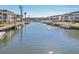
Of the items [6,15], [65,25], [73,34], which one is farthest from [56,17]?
[6,15]

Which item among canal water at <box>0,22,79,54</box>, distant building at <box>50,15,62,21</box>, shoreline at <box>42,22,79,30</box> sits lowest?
canal water at <box>0,22,79,54</box>

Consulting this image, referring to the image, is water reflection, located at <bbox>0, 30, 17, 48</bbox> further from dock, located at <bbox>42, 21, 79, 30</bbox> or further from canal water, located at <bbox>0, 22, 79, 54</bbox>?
dock, located at <bbox>42, 21, 79, 30</bbox>

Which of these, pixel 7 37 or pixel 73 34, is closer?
pixel 7 37

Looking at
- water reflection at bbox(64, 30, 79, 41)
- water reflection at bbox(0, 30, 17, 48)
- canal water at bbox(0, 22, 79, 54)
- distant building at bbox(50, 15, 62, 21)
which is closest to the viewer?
canal water at bbox(0, 22, 79, 54)

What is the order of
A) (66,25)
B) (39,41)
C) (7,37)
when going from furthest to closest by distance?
(66,25), (7,37), (39,41)

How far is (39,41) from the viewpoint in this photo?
3969mm

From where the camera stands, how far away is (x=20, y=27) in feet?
13.9

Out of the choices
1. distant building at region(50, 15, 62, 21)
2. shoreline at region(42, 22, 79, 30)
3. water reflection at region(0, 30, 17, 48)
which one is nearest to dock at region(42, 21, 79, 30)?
shoreline at region(42, 22, 79, 30)

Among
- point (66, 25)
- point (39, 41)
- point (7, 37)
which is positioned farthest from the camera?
point (66, 25)

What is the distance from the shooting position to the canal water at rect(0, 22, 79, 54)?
372 cm

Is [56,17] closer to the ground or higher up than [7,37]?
higher up

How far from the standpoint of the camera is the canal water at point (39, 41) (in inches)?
146

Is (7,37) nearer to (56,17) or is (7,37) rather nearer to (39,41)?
(39,41)
